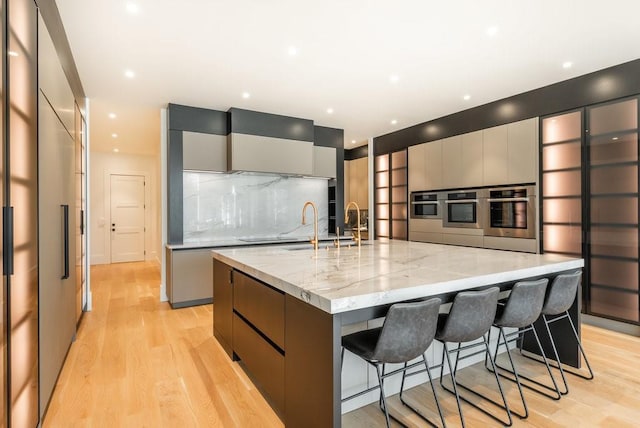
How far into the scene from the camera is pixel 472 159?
195 inches

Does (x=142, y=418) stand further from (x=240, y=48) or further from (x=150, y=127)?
(x=150, y=127)

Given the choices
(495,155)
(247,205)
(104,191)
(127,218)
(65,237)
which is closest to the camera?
(65,237)

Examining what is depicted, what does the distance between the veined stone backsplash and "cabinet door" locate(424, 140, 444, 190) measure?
176cm

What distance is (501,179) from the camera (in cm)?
459

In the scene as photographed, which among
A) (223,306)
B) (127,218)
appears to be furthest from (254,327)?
(127,218)

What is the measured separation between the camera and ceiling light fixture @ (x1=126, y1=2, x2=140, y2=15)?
246cm

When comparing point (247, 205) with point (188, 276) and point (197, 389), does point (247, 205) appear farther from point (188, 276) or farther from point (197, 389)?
point (197, 389)

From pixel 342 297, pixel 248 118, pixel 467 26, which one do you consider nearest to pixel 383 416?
pixel 342 297

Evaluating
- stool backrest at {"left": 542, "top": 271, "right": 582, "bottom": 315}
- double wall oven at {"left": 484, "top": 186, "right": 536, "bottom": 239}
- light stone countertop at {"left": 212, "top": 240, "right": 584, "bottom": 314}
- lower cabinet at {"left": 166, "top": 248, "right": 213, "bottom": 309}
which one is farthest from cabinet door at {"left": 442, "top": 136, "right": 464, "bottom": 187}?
lower cabinet at {"left": 166, "top": 248, "right": 213, "bottom": 309}

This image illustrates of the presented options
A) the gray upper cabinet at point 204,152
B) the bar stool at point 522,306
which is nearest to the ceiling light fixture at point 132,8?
the gray upper cabinet at point 204,152

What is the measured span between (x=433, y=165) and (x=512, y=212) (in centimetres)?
149

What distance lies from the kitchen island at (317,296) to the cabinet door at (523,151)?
185cm

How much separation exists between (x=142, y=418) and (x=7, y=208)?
1437 mm

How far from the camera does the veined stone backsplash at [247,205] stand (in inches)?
198
